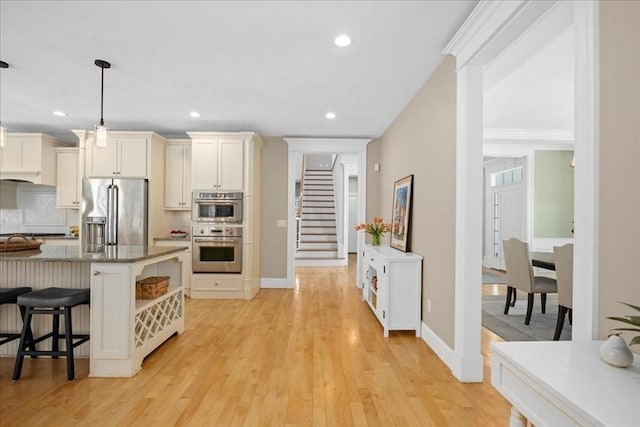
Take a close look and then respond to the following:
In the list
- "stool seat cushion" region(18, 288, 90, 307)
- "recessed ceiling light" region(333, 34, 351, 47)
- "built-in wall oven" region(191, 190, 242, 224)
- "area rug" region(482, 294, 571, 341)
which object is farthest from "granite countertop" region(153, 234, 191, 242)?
"area rug" region(482, 294, 571, 341)

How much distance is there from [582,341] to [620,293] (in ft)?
0.73

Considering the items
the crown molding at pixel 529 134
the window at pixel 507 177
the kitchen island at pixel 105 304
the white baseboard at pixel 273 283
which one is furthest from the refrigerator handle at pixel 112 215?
the window at pixel 507 177

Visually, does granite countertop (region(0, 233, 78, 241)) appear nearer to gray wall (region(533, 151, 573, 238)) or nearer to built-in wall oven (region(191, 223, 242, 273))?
built-in wall oven (region(191, 223, 242, 273))

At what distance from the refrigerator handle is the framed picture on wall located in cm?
390

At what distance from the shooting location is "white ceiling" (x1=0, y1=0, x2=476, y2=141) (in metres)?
2.28

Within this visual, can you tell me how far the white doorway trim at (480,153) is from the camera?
1352 millimetres

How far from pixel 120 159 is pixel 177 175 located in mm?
804

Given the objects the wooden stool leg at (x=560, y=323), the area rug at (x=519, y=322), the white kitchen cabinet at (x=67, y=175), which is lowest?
the area rug at (x=519, y=322)

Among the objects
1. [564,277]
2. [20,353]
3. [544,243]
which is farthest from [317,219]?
[20,353]

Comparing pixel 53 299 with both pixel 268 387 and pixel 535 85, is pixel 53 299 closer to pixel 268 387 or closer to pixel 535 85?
pixel 268 387

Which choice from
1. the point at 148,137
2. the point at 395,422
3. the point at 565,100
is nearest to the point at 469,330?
the point at 395,422

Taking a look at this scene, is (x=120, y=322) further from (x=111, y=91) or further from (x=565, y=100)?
(x=565, y=100)

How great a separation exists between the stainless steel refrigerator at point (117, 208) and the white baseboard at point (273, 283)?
198cm

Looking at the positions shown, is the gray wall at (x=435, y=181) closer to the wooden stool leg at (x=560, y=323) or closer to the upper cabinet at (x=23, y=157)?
the wooden stool leg at (x=560, y=323)
